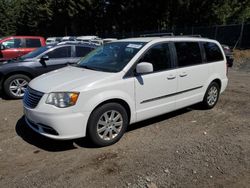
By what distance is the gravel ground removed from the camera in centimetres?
350

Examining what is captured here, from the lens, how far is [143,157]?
13.4ft

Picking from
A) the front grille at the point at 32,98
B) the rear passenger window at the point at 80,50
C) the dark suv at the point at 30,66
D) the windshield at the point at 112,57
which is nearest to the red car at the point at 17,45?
the rear passenger window at the point at 80,50

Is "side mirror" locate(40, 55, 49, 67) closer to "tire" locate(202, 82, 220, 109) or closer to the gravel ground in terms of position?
the gravel ground

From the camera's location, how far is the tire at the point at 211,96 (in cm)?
619

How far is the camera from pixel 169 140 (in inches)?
184

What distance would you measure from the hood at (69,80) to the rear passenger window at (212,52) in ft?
8.78

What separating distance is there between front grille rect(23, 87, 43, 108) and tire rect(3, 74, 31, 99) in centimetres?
334

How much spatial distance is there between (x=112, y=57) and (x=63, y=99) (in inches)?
55.0

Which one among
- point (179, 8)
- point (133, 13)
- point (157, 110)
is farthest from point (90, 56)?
point (133, 13)

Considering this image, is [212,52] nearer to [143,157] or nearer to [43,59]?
[143,157]

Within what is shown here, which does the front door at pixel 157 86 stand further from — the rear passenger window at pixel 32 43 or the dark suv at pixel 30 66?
the rear passenger window at pixel 32 43

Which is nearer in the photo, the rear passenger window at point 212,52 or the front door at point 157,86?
the front door at point 157,86

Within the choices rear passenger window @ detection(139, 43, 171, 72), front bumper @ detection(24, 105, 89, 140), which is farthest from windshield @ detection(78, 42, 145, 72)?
front bumper @ detection(24, 105, 89, 140)

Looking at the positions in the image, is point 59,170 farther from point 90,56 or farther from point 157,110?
point 90,56
